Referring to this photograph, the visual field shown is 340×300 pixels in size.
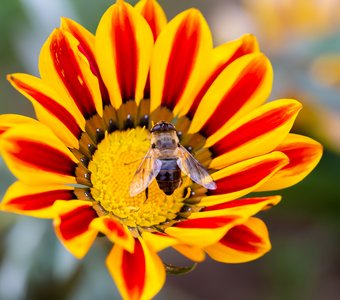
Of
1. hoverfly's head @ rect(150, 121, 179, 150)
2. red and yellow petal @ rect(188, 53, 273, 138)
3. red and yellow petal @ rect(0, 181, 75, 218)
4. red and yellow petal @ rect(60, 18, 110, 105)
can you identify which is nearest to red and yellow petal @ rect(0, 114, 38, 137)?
red and yellow petal @ rect(0, 181, 75, 218)

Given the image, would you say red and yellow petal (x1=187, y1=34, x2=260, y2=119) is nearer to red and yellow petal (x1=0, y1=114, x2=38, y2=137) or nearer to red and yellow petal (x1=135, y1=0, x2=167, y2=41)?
red and yellow petal (x1=135, y1=0, x2=167, y2=41)

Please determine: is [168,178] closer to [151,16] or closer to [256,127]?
[256,127]

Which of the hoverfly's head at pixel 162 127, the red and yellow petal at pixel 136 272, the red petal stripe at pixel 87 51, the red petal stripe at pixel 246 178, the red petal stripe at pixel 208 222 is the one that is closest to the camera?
the red and yellow petal at pixel 136 272

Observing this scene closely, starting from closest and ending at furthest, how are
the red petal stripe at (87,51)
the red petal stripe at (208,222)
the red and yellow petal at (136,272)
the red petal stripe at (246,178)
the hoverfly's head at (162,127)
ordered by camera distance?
the red and yellow petal at (136,272) < the red petal stripe at (208,222) < the red petal stripe at (246,178) < the red petal stripe at (87,51) < the hoverfly's head at (162,127)

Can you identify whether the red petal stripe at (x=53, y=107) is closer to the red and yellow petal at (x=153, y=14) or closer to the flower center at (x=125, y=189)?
Answer: the flower center at (x=125, y=189)

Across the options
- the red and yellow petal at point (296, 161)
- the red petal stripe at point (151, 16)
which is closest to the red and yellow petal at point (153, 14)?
the red petal stripe at point (151, 16)

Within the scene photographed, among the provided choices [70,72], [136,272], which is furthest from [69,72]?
[136,272]

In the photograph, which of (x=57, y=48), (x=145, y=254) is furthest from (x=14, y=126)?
(x=145, y=254)
